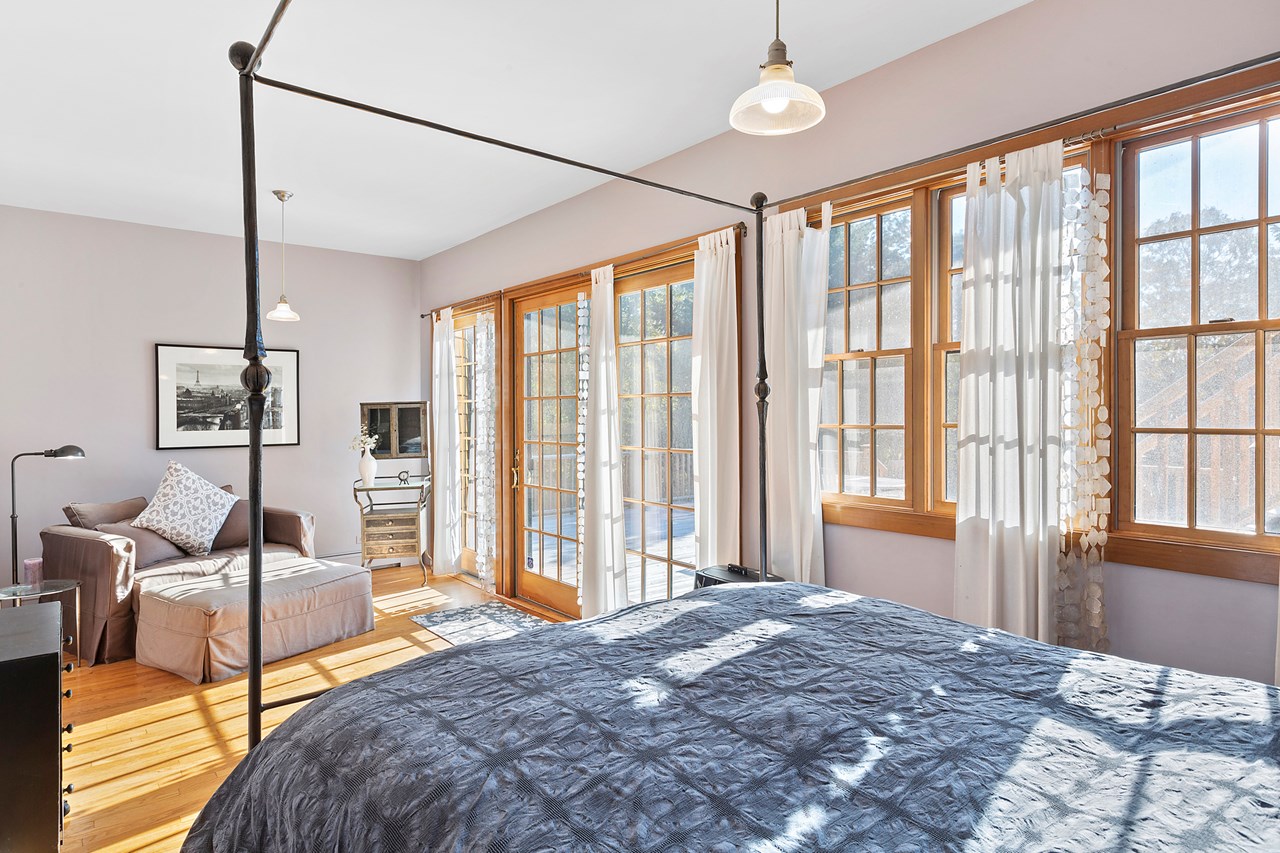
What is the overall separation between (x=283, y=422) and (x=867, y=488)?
15.7 feet

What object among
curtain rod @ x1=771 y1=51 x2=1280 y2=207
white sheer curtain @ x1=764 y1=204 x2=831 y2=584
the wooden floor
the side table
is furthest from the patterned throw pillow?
curtain rod @ x1=771 y1=51 x2=1280 y2=207

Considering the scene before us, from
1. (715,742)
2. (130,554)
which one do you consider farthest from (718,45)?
(130,554)

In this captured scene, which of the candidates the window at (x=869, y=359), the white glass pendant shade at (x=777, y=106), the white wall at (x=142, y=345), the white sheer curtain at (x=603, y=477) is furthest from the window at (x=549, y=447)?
the white glass pendant shade at (x=777, y=106)

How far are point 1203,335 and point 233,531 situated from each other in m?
5.45

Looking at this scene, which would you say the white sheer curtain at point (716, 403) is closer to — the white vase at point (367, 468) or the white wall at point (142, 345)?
the white vase at point (367, 468)

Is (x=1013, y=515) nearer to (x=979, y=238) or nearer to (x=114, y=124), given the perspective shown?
(x=979, y=238)

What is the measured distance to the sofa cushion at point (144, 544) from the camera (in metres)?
4.20

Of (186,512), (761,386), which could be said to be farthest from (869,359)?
(186,512)

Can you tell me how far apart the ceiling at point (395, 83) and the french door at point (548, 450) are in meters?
0.90

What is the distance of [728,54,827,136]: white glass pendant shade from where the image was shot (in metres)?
1.64

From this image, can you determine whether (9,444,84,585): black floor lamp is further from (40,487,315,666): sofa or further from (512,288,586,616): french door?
(512,288,586,616): french door

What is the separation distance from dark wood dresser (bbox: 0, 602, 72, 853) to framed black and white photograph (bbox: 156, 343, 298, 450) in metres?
3.54

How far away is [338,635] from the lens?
416cm

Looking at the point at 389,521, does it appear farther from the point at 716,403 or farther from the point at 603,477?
the point at 716,403
